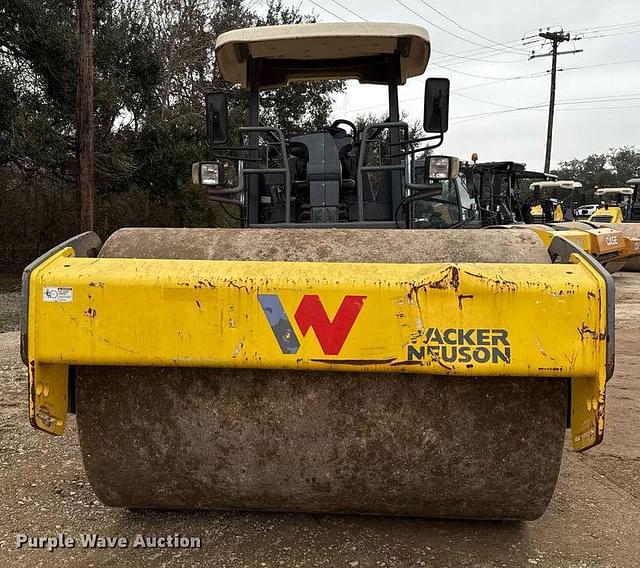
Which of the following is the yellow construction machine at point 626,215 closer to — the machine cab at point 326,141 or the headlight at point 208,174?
the machine cab at point 326,141

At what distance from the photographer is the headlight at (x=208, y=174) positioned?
3902 millimetres

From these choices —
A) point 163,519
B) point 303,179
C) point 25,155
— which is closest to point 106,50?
point 25,155

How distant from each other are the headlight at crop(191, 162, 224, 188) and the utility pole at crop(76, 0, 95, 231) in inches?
304

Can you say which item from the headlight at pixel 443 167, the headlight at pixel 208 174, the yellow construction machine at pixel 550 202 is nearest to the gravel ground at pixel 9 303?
the headlight at pixel 208 174

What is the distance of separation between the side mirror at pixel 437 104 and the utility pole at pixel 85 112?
28.0 ft

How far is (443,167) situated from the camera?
376 cm

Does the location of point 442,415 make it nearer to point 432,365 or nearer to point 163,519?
point 432,365

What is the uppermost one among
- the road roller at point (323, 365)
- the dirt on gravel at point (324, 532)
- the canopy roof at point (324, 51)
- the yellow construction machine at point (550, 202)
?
the canopy roof at point (324, 51)

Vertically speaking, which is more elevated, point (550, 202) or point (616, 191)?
point (616, 191)

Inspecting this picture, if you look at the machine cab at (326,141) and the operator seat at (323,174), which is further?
the operator seat at (323,174)

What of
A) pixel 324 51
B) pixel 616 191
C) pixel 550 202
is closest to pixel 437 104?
pixel 324 51

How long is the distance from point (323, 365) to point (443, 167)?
6.79ft

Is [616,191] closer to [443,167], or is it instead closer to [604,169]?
[443,167]

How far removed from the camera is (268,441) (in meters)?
2.36
